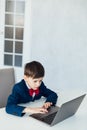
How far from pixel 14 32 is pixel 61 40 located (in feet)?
2.80

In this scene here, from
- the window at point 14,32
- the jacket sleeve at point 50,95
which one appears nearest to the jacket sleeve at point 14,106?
the jacket sleeve at point 50,95

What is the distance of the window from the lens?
4.50 meters

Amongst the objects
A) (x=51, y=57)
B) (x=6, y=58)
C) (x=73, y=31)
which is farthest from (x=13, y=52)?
(x=73, y=31)

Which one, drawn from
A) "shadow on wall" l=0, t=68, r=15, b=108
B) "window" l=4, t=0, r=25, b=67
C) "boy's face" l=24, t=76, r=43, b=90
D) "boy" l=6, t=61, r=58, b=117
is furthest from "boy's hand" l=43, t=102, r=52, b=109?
"window" l=4, t=0, r=25, b=67

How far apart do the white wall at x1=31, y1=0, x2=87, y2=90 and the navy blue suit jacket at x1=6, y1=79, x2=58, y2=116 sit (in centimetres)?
230

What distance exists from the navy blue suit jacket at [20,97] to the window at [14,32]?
103 inches

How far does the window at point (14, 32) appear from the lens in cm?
450

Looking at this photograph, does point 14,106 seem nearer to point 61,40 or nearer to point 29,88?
point 29,88

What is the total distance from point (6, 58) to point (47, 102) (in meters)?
2.96

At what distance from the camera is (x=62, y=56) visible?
4.37 meters

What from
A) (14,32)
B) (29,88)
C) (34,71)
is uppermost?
(14,32)

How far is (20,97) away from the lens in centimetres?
188

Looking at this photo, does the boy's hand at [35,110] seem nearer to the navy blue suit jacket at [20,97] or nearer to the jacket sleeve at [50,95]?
the navy blue suit jacket at [20,97]

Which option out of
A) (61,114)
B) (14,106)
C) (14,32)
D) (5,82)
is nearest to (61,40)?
(14,32)
